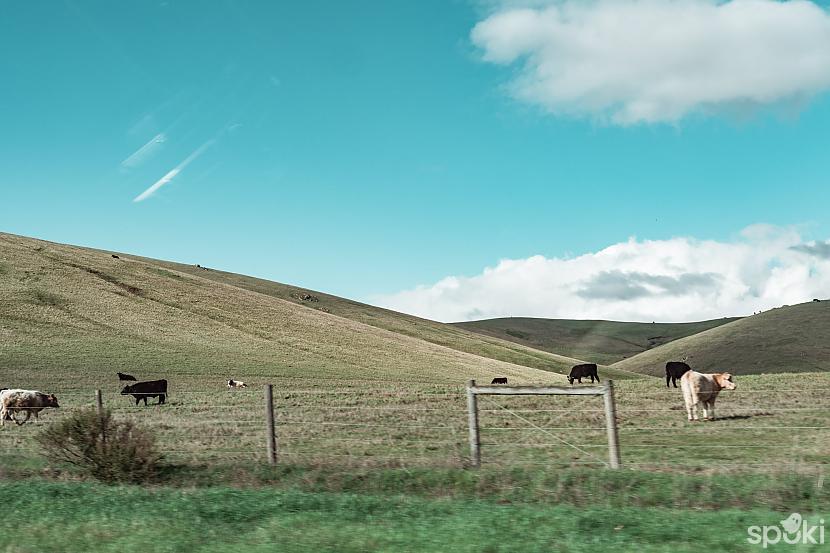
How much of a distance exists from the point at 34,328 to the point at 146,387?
22264 millimetres

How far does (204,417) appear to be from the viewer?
23766mm

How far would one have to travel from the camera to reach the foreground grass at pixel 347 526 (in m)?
7.43

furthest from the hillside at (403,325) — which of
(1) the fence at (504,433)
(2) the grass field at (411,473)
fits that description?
(1) the fence at (504,433)

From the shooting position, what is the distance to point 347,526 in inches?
323

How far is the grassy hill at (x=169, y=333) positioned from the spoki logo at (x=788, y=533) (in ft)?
132

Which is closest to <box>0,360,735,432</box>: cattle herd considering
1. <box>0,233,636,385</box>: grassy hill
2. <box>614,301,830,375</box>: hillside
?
<box>0,233,636,385</box>: grassy hill

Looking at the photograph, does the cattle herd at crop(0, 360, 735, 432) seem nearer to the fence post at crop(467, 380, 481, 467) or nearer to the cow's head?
the cow's head

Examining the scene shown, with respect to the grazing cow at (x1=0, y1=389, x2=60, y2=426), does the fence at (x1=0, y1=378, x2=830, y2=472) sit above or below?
below

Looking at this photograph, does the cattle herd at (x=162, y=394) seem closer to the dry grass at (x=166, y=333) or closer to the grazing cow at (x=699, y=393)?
the grazing cow at (x=699, y=393)

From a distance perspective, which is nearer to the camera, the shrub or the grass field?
the grass field

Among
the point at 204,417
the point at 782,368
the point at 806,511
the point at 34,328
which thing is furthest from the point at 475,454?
the point at 782,368

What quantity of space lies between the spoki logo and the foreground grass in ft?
0.46

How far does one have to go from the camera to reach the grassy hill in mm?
47188

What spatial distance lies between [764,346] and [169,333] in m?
87.1
